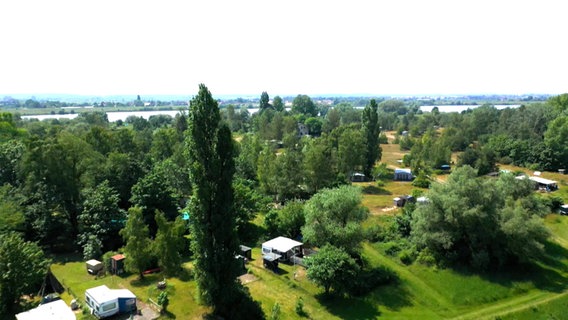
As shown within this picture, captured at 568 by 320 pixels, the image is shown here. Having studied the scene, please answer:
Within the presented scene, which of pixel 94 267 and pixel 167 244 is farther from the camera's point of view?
pixel 94 267

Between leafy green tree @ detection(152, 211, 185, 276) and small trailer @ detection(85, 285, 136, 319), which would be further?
leafy green tree @ detection(152, 211, 185, 276)

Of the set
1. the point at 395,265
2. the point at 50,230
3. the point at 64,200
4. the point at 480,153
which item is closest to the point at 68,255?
the point at 50,230

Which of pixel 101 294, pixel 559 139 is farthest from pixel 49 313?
pixel 559 139

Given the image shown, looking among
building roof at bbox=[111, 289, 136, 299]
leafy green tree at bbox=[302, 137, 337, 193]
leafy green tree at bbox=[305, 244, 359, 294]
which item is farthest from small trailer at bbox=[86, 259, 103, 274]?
leafy green tree at bbox=[302, 137, 337, 193]

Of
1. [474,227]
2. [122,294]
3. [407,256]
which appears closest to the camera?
[122,294]

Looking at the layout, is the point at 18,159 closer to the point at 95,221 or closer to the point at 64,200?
the point at 64,200

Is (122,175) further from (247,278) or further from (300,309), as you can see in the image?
(300,309)

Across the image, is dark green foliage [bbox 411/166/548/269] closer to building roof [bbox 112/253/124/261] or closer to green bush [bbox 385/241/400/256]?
green bush [bbox 385/241/400/256]
